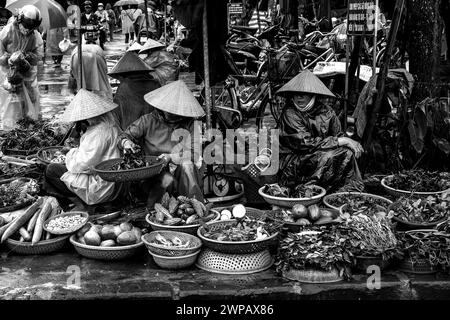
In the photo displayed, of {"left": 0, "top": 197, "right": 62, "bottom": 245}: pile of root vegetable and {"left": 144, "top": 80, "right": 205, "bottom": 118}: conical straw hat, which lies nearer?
{"left": 0, "top": 197, "right": 62, "bottom": 245}: pile of root vegetable

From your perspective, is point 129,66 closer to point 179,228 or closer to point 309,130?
point 309,130

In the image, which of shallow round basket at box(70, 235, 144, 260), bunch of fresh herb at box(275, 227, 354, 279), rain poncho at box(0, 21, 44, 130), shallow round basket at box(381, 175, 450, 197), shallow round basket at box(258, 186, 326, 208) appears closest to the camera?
bunch of fresh herb at box(275, 227, 354, 279)

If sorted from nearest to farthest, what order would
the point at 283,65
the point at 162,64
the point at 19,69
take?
the point at 162,64 < the point at 19,69 < the point at 283,65

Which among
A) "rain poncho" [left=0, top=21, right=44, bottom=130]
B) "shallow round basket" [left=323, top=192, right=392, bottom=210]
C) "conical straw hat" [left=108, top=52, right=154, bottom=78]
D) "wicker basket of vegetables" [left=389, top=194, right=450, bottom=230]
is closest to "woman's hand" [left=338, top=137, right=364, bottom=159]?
"shallow round basket" [left=323, top=192, right=392, bottom=210]

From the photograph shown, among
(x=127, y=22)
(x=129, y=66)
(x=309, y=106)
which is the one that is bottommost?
(x=309, y=106)

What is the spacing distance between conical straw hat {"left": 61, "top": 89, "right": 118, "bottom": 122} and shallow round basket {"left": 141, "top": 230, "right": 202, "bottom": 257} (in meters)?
1.20

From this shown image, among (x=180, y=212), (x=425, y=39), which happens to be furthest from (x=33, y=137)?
(x=425, y=39)

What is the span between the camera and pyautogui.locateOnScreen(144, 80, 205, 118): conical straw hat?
500 cm

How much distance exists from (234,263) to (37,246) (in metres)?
1.54

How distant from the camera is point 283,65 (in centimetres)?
868

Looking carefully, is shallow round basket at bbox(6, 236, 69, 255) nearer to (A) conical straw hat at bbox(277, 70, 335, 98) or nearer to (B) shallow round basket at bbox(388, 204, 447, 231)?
(A) conical straw hat at bbox(277, 70, 335, 98)

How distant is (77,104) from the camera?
5004 millimetres
